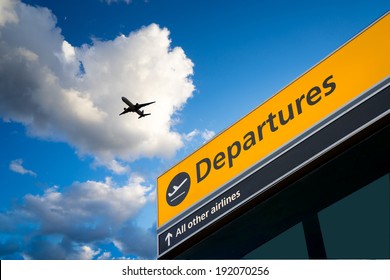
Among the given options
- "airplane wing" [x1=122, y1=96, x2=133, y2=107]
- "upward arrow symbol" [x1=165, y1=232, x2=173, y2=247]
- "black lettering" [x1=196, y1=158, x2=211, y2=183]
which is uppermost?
"airplane wing" [x1=122, y1=96, x2=133, y2=107]

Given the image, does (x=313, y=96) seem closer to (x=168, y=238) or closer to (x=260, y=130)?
(x=260, y=130)

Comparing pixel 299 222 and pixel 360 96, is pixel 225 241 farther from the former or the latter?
pixel 360 96

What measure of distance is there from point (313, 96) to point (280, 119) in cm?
92

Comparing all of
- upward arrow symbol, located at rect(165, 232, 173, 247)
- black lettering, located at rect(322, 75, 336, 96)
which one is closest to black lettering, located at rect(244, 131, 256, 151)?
black lettering, located at rect(322, 75, 336, 96)

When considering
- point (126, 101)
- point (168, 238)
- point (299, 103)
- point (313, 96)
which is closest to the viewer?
point (313, 96)

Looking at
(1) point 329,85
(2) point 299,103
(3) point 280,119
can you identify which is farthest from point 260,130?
(1) point 329,85

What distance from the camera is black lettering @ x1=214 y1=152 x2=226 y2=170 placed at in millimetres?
9609

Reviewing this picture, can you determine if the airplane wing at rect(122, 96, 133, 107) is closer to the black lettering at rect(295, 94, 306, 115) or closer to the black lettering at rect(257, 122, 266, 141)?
the black lettering at rect(257, 122, 266, 141)

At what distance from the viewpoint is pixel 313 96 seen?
816 cm

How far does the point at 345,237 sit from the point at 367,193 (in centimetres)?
108

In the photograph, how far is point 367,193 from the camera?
801 cm

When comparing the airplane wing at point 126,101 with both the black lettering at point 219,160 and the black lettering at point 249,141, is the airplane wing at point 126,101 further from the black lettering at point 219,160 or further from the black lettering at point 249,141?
the black lettering at point 249,141

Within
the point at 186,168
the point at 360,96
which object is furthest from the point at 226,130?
the point at 360,96

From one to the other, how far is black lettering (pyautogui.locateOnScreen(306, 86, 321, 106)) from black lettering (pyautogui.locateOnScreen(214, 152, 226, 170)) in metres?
2.68
